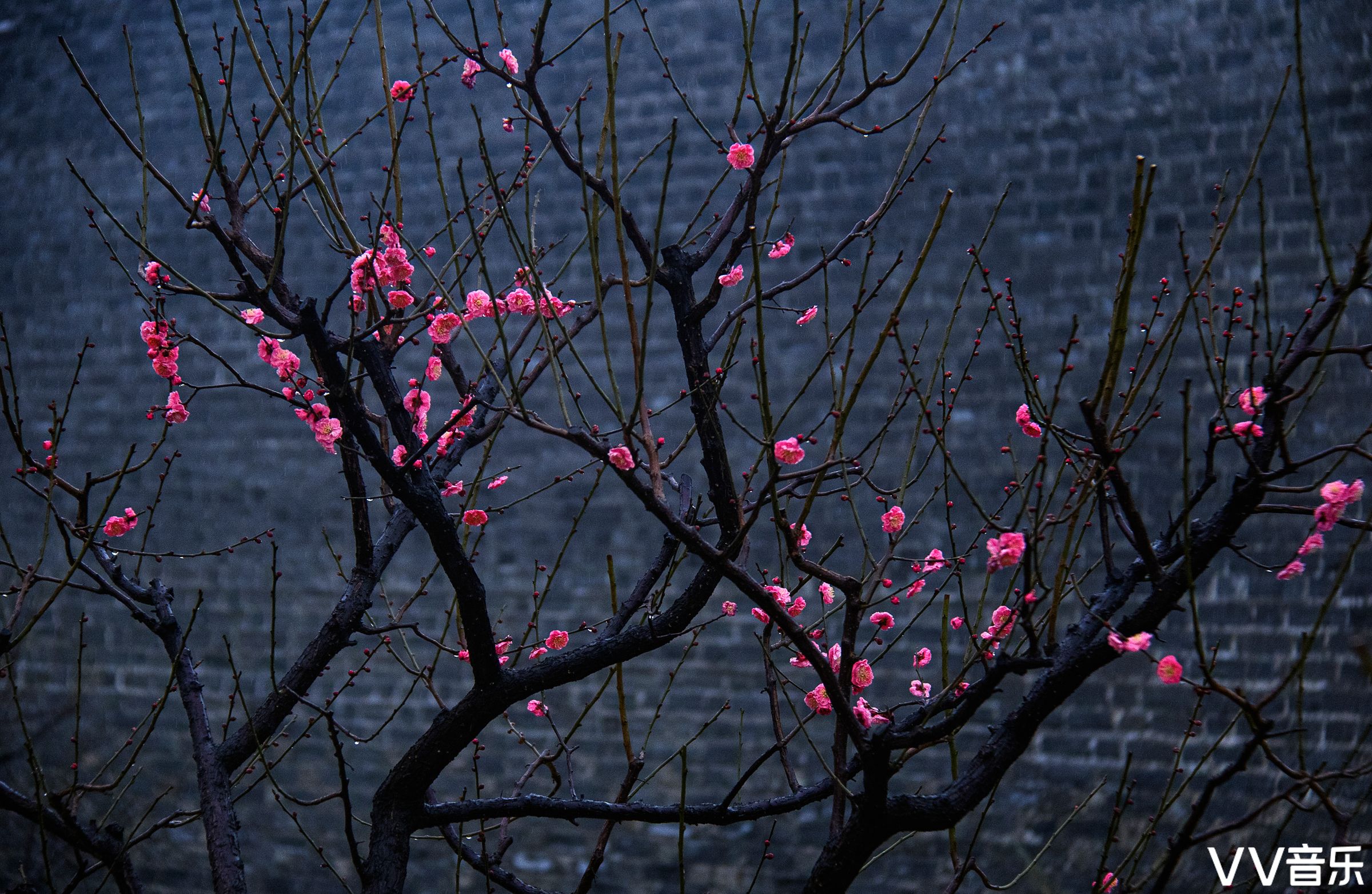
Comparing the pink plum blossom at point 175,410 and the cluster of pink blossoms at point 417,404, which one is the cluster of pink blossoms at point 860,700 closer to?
the cluster of pink blossoms at point 417,404

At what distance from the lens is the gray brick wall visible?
3424mm

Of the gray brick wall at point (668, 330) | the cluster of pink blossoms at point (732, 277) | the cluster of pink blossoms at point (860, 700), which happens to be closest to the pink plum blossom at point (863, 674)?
the cluster of pink blossoms at point (860, 700)

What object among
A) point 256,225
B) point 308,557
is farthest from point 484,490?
point 256,225

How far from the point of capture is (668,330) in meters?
3.92

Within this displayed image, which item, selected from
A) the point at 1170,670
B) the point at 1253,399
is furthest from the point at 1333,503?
the point at 1170,670

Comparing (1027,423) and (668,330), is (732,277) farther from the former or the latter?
(668,330)

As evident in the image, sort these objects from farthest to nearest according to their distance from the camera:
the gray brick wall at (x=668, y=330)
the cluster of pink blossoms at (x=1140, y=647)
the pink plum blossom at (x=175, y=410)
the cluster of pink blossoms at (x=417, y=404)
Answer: the gray brick wall at (x=668, y=330) → the pink plum blossom at (x=175, y=410) → the cluster of pink blossoms at (x=417, y=404) → the cluster of pink blossoms at (x=1140, y=647)

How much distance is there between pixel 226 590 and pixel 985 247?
129 inches

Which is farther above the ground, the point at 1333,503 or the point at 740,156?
the point at 740,156

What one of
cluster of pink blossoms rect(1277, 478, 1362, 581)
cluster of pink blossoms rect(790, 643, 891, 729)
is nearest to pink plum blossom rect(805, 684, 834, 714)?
cluster of pink blossoms rect(790, 643, 891, 729)

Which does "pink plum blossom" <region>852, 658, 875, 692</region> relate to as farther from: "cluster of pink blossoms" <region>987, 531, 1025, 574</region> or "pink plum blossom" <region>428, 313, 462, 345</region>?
"pink plum blossom" <region>428, 313, 462, 345</region>

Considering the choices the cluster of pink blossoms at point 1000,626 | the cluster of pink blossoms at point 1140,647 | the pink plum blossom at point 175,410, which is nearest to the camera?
the cluster of pink blossoms at point 1140,647

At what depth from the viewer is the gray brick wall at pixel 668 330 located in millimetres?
3424

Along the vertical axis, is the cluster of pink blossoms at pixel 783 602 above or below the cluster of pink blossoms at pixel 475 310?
below
